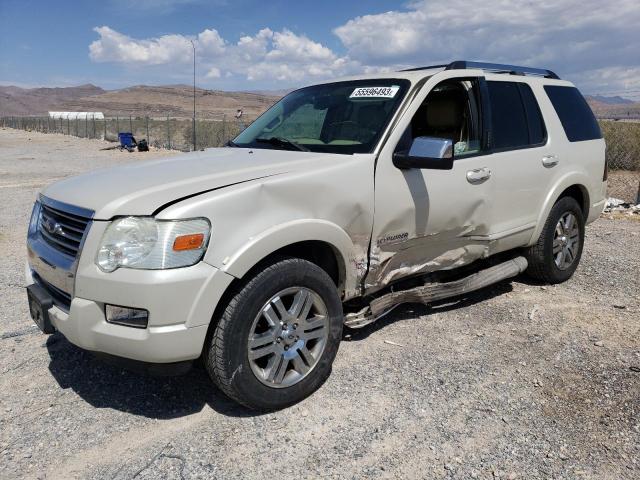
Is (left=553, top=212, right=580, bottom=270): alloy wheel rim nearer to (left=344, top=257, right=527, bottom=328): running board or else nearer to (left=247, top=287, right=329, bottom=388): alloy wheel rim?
(left=344, top=257, right=527, bottom=328): running board

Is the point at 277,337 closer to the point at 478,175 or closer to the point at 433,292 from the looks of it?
the point at 433,292

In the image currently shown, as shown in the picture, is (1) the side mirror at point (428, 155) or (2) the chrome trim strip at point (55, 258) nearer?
(2) the chrome trim strip at point (55, 258)

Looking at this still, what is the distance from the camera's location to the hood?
2.74 metres

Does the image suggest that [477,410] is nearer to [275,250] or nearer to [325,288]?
[325,288]

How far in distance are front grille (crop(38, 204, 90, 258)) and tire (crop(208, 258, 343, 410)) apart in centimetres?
85

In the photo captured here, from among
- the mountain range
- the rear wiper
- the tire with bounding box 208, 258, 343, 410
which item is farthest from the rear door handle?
the mountain range

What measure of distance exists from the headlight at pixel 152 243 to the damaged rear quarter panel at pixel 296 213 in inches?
2.1

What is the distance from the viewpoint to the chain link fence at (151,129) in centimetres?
2627

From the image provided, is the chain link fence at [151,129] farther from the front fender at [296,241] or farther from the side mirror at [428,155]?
the front fender at [296,241]

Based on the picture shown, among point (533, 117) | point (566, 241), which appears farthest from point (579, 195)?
point (533, 117)

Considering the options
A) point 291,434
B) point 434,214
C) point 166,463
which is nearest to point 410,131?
point 434,214

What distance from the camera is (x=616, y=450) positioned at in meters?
2.79

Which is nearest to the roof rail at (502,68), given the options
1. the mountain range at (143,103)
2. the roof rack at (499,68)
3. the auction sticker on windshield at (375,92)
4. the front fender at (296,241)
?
the roof rack at (499,68)

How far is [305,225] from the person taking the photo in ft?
10.1
